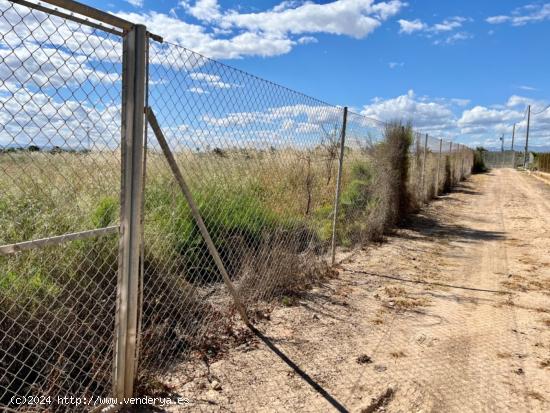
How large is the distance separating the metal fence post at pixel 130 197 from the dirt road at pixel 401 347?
69 centimetres

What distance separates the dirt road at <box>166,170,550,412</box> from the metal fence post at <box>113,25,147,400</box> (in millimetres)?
686

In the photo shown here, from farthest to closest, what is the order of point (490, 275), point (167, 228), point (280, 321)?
point (490, 275) → point (167, 228) → point (280, 321)

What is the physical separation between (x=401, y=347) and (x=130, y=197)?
2.81 m

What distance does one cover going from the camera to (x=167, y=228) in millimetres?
4914

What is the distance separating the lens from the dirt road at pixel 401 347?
3.21 m

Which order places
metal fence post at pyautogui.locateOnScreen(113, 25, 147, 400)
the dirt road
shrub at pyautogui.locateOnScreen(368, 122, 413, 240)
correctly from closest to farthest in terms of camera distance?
1. metal fence post at pyautogui.locateOnScreen(113, 25, 147, 400)
2. the dirt road
3. shrub at pyautogui.locateOnScreen(368, 122, 413, 240)

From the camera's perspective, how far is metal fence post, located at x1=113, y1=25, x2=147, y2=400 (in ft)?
8.16

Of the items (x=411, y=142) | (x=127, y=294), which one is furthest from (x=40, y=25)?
(x=411, y=142)

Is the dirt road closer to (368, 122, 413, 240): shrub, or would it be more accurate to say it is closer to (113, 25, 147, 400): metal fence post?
(113, 25, 147, 400): metal fence post

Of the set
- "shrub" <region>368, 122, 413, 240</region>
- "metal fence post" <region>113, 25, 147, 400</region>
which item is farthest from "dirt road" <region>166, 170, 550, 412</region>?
"shrub" <region>368, 122, 413, 240</region>

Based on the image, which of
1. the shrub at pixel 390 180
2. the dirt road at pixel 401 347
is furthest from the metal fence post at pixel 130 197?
the shrub at pixel 390 180

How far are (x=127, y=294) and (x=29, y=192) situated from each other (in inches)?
44.8

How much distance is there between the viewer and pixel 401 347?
4.07 meters

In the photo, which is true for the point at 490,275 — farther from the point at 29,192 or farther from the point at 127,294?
the point at 29,192
